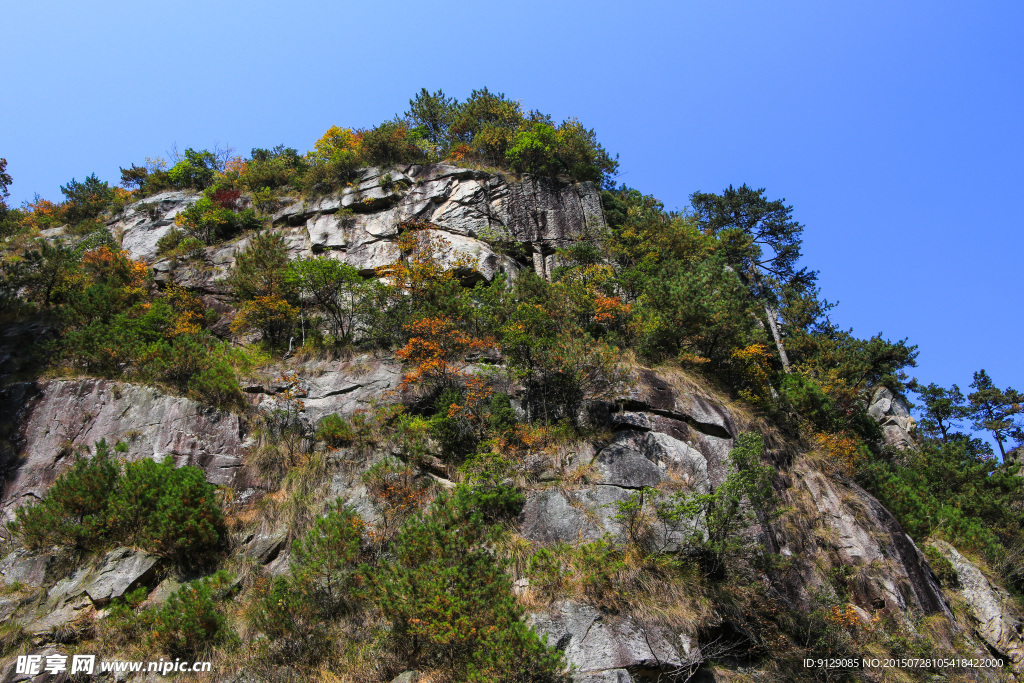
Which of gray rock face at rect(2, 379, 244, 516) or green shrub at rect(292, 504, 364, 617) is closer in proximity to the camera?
green shrub at rect(292, 504, 364, 617)

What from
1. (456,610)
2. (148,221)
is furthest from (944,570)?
(148,221)

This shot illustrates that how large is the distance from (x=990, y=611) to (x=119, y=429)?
2272cm

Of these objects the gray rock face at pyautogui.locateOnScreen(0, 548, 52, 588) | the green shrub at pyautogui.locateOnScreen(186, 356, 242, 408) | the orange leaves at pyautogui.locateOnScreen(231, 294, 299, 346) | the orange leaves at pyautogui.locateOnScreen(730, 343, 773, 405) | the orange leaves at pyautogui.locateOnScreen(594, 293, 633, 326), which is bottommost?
the gray rock face at pyautogui.locateOnScreen(0, 548, 52, 588)

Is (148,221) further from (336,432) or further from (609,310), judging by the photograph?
(609,310)

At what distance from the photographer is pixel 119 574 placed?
1078cm

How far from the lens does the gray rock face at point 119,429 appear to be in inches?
516

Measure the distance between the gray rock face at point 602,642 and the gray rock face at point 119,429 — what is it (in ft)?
28.6

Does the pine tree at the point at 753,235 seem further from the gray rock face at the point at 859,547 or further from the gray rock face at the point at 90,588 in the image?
the gray rock face at the point at 90,588

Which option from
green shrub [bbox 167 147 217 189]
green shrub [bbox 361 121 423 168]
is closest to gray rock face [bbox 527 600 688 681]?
green shrub [bbox 361 121 423 168]

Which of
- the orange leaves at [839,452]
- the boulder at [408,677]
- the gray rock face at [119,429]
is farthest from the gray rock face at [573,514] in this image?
the gray rock face at [119,429]

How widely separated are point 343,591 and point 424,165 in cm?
1844

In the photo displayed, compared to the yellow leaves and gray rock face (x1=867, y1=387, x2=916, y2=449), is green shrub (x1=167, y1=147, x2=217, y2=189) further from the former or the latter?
gray rock face (x1=867, y1=387, x2=916, y2=449)

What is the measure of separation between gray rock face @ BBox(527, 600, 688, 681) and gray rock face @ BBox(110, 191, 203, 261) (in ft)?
69.8

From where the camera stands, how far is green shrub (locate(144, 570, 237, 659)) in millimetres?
9477
